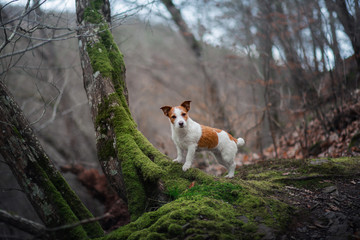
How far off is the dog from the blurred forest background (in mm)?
2134

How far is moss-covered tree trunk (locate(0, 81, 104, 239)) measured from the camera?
3.84 meters

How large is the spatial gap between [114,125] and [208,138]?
71.8 inches

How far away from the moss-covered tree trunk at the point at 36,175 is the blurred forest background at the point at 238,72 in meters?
0.47

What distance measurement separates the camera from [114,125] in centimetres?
469

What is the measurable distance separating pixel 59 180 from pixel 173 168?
81.1 inches

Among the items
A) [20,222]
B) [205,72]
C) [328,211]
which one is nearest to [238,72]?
[205,72]

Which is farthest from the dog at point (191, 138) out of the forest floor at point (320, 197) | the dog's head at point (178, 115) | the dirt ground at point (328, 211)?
the dirt ground at point (328, 211)

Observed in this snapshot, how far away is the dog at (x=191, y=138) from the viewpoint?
4.32 meters

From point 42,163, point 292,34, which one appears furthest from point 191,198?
point 292,34

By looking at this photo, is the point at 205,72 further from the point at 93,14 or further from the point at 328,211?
the point at 328,211

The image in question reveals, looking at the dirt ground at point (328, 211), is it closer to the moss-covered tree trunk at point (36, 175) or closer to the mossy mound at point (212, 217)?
the mossy mound at point (212, 217)

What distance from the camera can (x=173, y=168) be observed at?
4.43 metres

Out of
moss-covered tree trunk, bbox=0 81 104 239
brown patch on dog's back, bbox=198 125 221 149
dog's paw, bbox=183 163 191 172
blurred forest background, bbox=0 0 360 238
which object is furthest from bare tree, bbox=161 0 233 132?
moss-covered tree trunk, bbox=0 81 104 239

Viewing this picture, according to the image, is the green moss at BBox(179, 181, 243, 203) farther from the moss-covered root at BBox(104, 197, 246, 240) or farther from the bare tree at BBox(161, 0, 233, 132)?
the bare tree at BBox(161, 0, 233, 132)
